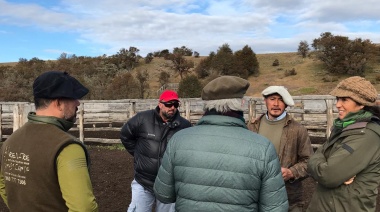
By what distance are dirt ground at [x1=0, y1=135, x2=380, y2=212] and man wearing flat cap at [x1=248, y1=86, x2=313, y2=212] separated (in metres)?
3.08

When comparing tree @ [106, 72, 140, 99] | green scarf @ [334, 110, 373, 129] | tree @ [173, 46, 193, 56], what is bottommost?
tree @ [106, 72, 140, 99]

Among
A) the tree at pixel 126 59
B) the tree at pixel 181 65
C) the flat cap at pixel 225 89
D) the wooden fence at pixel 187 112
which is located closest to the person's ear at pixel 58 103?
the flat cap at pixel 225 89

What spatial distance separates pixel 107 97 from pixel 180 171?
2506cm

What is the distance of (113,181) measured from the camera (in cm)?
732

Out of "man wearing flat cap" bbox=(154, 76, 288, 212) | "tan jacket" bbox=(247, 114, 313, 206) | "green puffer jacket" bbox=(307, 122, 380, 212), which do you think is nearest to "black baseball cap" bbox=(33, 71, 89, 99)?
"man wearing flat cap" bbox=(154, 76, 288, 212)

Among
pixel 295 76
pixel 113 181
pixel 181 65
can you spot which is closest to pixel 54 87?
pixel 113 181

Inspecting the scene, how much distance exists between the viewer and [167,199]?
219 cm

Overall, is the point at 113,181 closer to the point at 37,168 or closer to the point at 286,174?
the point at 286,174

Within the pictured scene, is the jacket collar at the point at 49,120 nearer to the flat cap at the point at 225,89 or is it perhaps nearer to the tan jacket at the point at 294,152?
the flat cap at the point at 225,89

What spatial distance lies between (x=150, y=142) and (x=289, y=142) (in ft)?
4.75

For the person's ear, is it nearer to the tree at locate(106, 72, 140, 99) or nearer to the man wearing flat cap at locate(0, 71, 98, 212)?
the man wearing flat cap at locate(0, 71, 98, 212)

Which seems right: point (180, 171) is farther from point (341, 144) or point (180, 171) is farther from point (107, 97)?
point (107, 97)

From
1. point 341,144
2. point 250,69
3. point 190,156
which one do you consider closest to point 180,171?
point 190,156

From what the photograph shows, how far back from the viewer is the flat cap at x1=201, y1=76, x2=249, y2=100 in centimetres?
207
